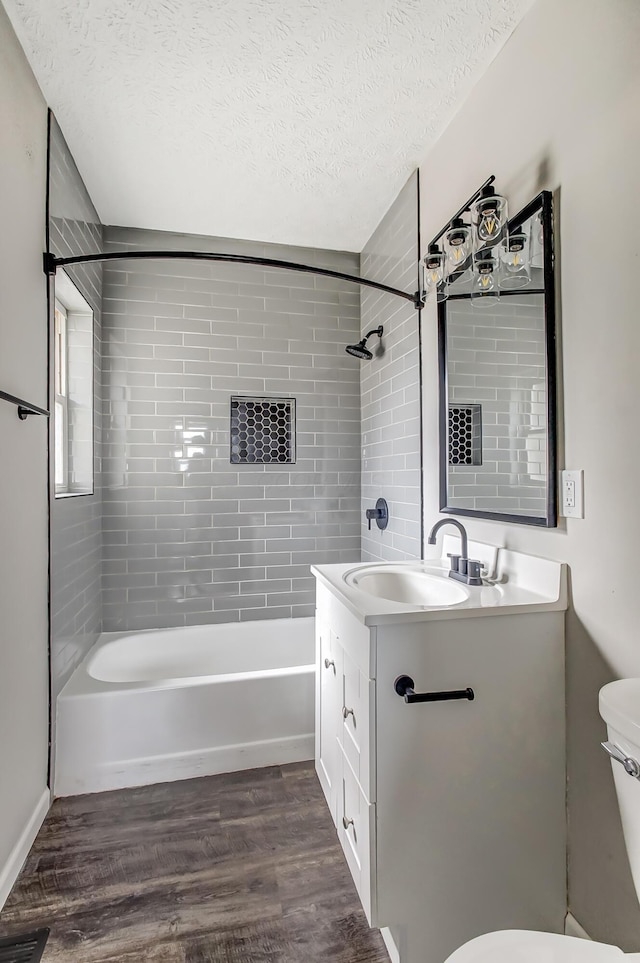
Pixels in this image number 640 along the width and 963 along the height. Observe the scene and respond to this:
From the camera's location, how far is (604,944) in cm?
85

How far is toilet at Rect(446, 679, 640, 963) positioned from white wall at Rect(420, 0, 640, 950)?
283 millimetres

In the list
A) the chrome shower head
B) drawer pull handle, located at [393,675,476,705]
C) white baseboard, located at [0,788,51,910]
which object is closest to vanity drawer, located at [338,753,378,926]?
drawer pull handle, located at [393,675,476,705]

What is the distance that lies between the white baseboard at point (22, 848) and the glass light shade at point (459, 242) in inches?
99.4

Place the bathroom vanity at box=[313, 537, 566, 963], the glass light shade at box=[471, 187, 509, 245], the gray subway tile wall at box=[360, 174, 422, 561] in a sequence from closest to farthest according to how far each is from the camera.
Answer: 1. the bathroom vanity at box=[313, 537, 566, 963]
2. the glass light shade at box=[471, 187, 509, 245]
3. the gray subway tile wall at box=[360, 174, 422, 561]

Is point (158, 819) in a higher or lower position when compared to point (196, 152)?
lower

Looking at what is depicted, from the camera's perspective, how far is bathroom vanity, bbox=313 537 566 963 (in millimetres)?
1218

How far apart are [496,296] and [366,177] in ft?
3.73

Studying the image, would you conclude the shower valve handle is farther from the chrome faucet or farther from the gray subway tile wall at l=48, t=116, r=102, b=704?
the gray subway tile wall at l=48, t=116, r=102, b=704

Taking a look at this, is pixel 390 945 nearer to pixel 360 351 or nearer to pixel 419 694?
pixel 419 694

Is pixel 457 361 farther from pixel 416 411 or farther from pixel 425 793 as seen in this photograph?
A: pixel 425 793

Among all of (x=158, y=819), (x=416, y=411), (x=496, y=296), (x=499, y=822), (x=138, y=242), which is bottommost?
(x=158, y=819)

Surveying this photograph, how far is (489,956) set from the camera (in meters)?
0.80

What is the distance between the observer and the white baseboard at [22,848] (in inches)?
56.1

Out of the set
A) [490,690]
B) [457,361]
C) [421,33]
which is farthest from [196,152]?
[490,690]
